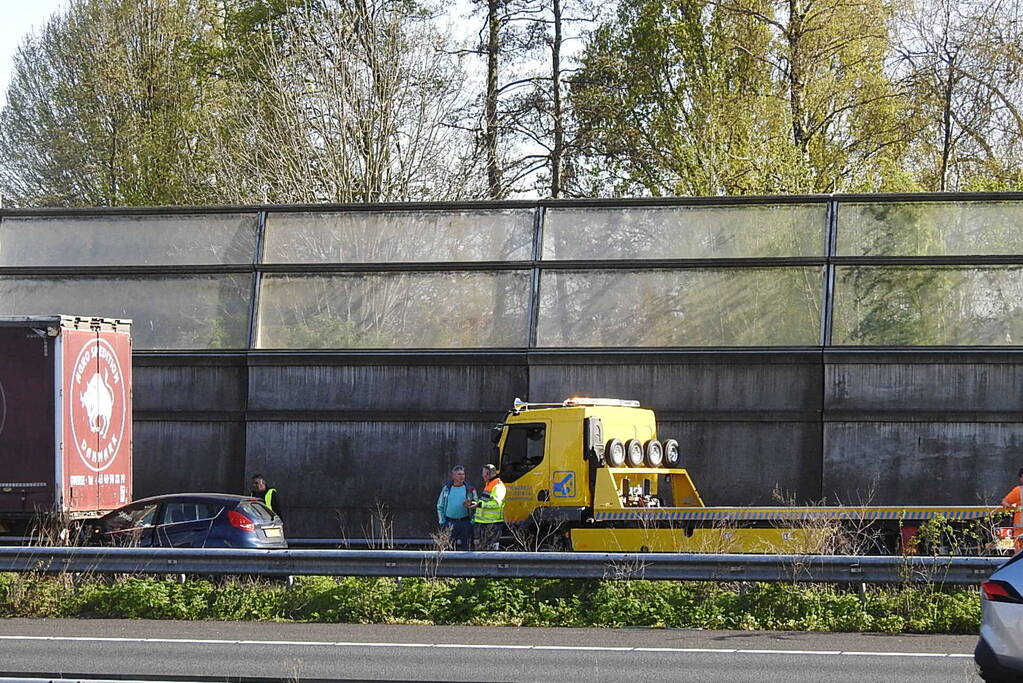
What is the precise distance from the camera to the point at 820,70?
3897 centimetres

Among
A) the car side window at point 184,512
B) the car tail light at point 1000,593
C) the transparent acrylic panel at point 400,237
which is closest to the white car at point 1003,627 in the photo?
the car tail light at point 1000,593

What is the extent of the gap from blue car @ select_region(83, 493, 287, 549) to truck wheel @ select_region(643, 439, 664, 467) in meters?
5.03

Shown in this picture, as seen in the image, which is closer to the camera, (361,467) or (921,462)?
(921,462)

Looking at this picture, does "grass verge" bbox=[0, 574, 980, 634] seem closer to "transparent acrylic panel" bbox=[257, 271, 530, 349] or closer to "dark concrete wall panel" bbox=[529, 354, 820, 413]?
"dark concrete wall panel" bbox=[529, 354, 820, 413]

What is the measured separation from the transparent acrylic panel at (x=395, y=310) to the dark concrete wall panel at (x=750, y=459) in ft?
10.5

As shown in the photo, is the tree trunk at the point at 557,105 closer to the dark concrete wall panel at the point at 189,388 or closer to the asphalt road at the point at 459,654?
the dark concrete wall panel at the point at 189,388

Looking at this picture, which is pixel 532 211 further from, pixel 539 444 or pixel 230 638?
pixel 230 638

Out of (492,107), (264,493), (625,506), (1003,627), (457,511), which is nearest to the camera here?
(1003,627)

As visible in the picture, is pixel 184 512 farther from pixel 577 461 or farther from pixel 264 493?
pixel 577 461

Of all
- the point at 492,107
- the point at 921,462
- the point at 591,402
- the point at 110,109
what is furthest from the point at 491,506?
the point at 110,109

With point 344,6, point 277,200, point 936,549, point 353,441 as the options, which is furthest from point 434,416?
point 344,6

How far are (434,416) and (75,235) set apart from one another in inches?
284

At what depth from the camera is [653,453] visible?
62.4 ft

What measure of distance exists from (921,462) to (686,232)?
16.5 feet
